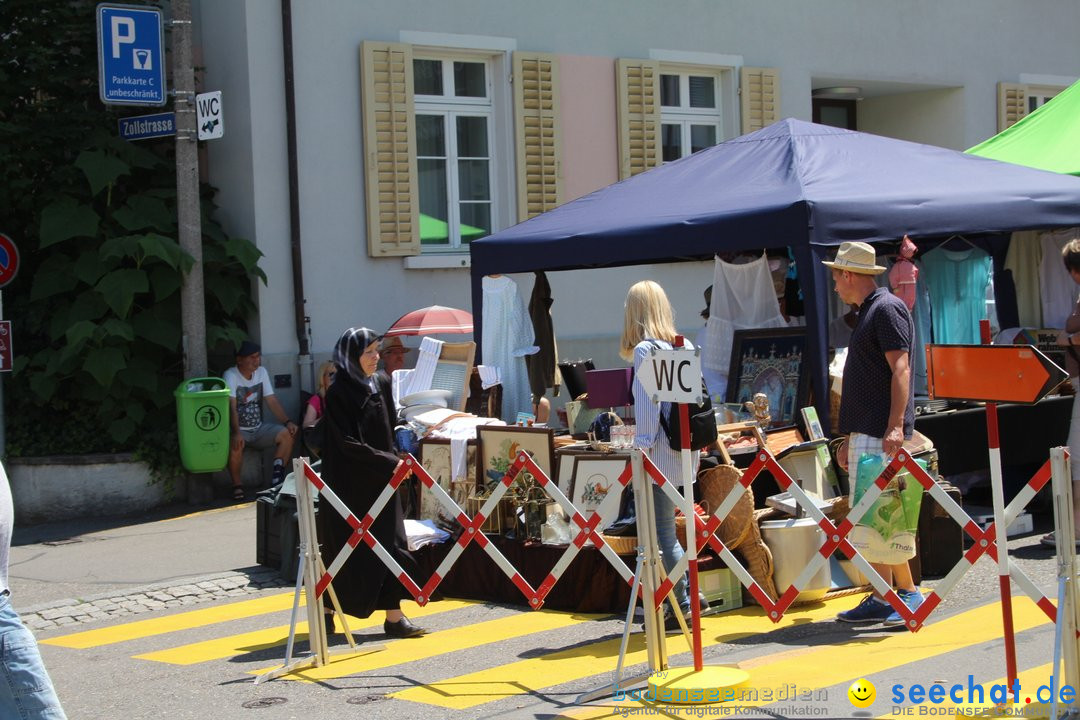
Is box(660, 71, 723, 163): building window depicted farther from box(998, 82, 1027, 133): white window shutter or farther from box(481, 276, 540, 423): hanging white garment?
box(481, 276, 540, 423): hanging white garment

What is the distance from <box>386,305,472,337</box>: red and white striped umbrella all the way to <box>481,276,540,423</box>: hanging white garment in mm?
1727

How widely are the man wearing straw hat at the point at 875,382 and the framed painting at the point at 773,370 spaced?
1.99 metres

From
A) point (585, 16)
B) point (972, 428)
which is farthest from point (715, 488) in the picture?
point (585, 16)

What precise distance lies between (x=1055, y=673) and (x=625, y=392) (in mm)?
4125

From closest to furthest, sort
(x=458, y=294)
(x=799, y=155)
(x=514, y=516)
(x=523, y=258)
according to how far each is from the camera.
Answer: (x=514, y=516) → (x=799, y=155) → (x=523, y=258) → (x=458, y=294)

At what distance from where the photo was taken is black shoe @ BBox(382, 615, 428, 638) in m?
7.41

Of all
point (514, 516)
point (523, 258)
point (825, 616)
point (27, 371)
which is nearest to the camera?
point (825, 616)

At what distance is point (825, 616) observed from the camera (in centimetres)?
723

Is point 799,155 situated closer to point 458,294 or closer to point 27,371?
point 458,294

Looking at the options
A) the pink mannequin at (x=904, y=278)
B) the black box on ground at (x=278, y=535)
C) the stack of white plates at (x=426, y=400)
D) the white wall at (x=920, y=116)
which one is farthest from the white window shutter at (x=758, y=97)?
the black box on ground at (x=278, y=535)

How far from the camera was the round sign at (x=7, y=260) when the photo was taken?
1209cm

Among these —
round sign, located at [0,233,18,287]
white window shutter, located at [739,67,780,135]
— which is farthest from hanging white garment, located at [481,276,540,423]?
white window shutter, located at [739,67,780,135]

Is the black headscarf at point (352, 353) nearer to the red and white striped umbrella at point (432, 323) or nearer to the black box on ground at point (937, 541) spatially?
the black box on ground at point (937, 541)

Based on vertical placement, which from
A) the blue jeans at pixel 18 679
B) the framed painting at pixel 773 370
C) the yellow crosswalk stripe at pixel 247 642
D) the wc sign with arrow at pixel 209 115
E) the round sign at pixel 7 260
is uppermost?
the wc sign with arrow at pixel 209 115
